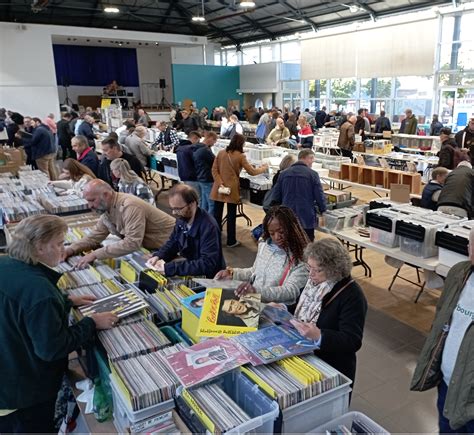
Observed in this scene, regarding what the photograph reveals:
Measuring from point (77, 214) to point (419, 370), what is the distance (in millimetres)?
3364

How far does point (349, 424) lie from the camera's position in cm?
135

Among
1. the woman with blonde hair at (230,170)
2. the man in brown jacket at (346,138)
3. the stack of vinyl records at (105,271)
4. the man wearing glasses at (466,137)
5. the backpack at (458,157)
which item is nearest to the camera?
the stack of vinyl records at (105,271)

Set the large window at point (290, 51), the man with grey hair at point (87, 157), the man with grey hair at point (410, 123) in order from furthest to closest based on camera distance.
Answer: the large window at point (290, 51), the man with grey hair at point (410, 123), the man with grey hair at point (87, 157)

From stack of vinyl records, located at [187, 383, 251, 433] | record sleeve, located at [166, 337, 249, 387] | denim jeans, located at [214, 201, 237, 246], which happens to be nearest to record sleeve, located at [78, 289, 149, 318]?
record sleeve, located at [166, 337, 249, 387]

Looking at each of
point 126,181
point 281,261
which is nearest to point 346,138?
point 126,181

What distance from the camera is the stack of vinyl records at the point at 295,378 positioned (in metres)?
1.27

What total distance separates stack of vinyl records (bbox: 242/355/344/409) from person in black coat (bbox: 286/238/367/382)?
0.37 metres

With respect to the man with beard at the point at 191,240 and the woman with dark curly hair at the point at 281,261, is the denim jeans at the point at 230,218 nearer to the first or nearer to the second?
the man with beard at the point at 191,240

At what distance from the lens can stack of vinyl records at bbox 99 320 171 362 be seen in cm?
156

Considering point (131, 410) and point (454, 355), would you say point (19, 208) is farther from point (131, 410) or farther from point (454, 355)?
point (454, 355)

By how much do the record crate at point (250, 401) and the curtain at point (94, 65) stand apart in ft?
76.2

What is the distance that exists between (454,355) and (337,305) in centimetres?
53

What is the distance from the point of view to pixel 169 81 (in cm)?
2372

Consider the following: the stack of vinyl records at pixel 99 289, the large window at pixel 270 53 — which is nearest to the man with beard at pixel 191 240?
the stack of vinyl records at pixel 99 289
